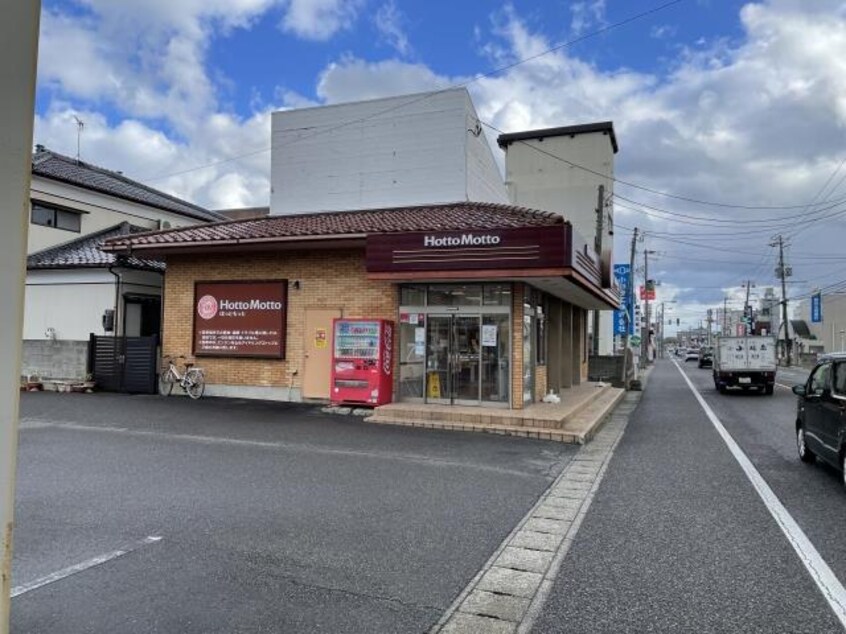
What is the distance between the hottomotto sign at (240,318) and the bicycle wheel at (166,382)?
991mm

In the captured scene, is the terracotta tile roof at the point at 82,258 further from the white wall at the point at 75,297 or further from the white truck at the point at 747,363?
the white truck at the point at 747,363

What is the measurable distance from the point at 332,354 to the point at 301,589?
10.2 meters

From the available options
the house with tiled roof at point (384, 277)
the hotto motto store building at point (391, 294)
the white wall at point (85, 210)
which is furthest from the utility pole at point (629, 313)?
the white wall at point (85, 210)

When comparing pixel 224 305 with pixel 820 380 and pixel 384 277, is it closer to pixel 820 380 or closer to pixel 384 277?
pixel 384 277

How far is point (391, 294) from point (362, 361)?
69.7 inches

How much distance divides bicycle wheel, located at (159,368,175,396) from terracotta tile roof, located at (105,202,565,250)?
11.1ft

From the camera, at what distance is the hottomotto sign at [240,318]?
15.6 m

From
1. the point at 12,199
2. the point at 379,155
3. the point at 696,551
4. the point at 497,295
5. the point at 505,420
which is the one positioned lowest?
the point at 696,551

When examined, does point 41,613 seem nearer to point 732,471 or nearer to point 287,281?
point 732,471

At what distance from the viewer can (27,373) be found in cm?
1823

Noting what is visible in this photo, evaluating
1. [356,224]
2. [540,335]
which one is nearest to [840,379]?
[540,335]

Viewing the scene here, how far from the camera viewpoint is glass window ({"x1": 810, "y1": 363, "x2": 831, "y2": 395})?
9000 millimetres

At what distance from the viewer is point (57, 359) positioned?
17.9 metres

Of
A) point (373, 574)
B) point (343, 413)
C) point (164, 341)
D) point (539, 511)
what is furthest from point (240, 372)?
point (373, 574)
